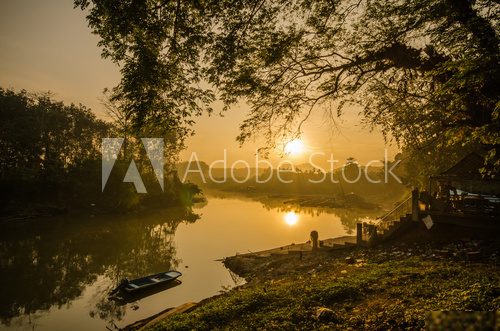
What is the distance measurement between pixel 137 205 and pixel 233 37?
5308 centimetres

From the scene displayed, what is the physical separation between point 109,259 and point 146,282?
360 inches

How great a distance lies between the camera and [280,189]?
120250mm

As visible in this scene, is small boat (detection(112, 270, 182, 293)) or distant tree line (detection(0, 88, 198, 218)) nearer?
small boat (detection(112, 270, 182, 293))

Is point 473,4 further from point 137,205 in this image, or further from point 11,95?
point 11,95

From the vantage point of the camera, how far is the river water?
15625 millimetres

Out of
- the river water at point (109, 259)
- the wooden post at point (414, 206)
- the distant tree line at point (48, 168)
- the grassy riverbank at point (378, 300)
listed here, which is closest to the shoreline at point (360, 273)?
the grassy riverbank at point (378, 300)

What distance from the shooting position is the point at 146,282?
17953mm

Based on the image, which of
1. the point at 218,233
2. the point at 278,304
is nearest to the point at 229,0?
the point at 278,304

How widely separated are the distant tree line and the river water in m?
5.34
